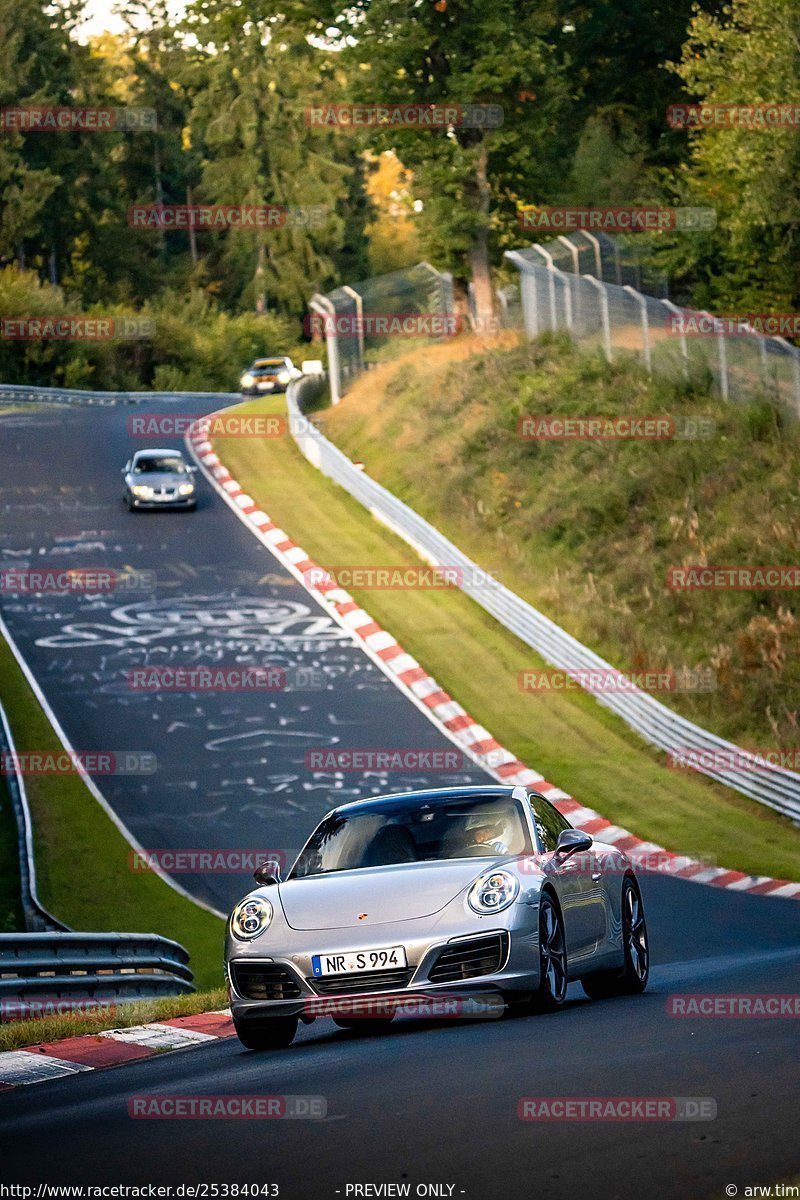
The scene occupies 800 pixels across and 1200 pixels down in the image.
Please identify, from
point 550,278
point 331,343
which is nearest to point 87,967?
point 550,278

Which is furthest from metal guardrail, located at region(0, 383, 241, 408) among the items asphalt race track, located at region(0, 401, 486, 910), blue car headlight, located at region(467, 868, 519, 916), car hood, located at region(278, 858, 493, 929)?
blue car headlight, located at region(467, 868, 519, 916)

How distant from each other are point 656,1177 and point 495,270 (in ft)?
172

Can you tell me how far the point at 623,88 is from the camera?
2180 inches

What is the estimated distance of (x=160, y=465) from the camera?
3919 cm

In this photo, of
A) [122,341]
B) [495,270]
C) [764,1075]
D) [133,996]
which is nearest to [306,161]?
[122,341]

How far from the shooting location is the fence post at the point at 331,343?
45.9m

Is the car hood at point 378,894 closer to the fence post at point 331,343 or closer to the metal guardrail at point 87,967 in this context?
the metal guardrail at point 87,967

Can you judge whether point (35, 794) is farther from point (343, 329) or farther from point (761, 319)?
point (343, 329)

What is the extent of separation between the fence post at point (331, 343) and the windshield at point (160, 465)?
→ 790cm

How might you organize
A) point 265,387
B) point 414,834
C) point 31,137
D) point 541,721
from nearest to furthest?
point 414,834, point 541,721, point 265,387, point 31,137

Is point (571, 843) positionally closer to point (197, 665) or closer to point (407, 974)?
point (407, 974)

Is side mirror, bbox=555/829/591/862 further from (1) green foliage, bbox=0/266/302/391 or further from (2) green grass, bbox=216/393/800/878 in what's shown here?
(1) green foliage, bbox=0/266/302/391

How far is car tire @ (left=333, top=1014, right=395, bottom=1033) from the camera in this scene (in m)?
9.80

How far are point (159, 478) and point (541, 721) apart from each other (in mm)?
15388
